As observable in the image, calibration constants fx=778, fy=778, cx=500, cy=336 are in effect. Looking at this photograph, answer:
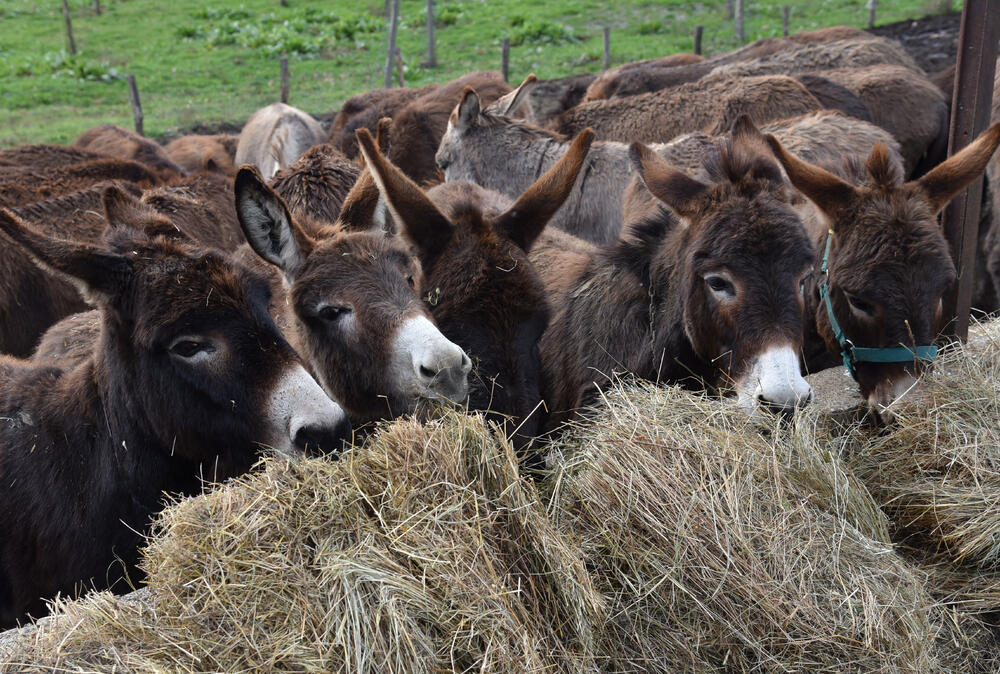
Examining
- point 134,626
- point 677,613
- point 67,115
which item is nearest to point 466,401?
point 677,613

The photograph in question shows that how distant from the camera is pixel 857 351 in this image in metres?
3.78

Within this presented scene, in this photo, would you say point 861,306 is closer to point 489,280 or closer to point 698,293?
point 698,293

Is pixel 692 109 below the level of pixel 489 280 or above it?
below

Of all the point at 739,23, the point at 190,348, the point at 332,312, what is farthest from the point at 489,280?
the point at 739,23

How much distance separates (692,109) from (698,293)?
537 centimetres

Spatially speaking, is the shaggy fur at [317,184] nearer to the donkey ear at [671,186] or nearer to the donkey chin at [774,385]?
the donkey ear at [671,186]

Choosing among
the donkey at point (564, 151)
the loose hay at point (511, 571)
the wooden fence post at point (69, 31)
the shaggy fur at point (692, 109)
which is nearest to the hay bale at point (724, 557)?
the loose hay at point (511, 571)

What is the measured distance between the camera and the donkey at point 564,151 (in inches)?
247

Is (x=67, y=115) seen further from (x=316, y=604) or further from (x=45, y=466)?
(x=316, y=604)

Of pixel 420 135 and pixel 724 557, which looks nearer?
pixel 724 557

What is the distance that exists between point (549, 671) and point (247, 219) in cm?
223

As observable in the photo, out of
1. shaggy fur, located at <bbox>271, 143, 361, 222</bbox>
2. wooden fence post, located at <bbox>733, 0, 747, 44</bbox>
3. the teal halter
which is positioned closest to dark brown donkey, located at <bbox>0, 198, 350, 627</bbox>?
shaggy fur, located at <bbox>271, 143, 361, 222</bbox>

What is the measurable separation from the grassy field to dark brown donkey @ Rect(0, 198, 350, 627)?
17.7 metres

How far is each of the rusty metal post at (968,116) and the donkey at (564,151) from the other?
1.66 metres
